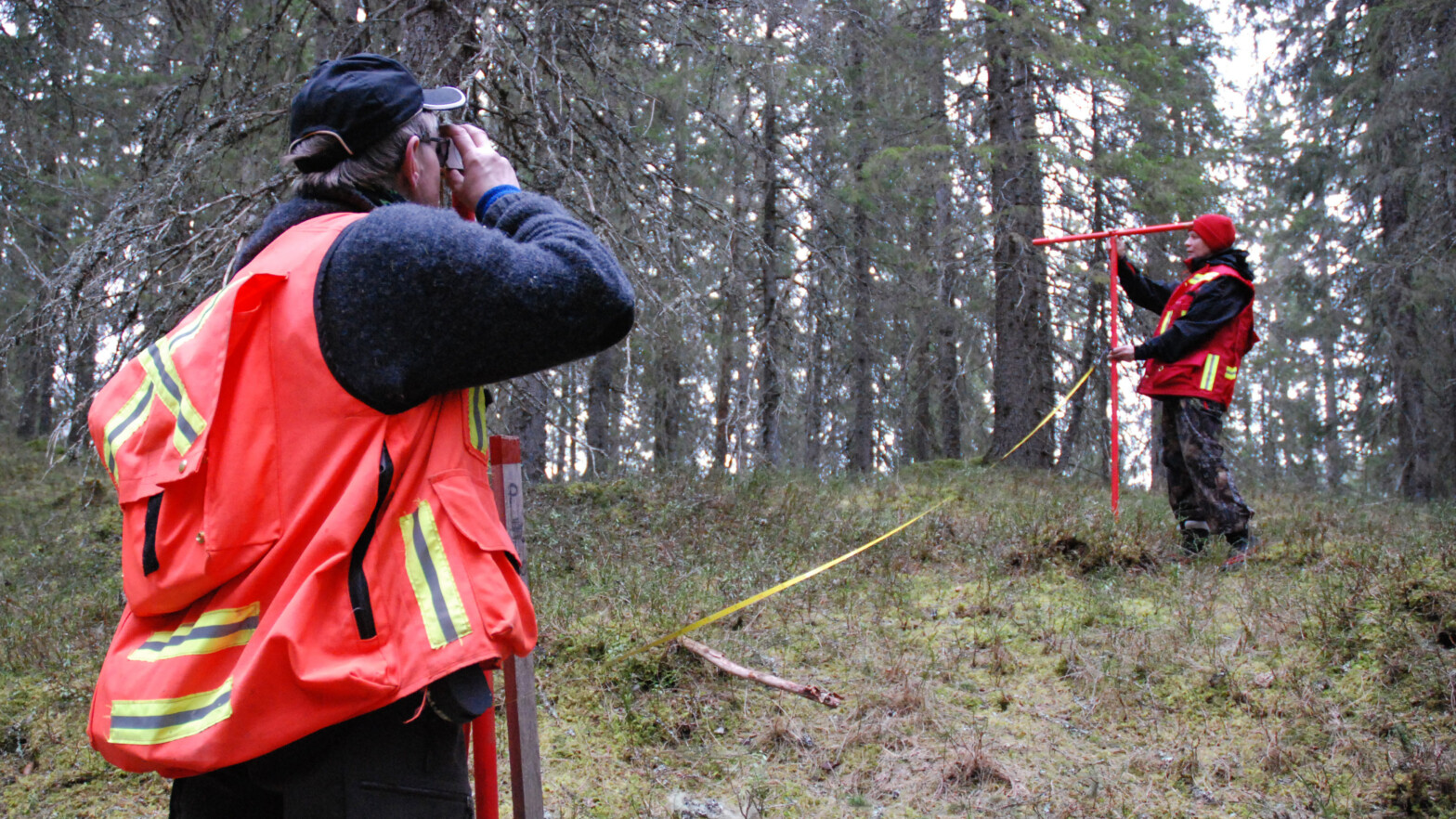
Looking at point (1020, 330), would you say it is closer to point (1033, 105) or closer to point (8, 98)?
point (1033, 105)

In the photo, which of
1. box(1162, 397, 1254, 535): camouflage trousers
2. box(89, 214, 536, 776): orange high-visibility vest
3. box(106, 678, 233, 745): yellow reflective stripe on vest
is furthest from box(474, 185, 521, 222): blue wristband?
box(1162, 397, 1254, 535): camouflage trousers

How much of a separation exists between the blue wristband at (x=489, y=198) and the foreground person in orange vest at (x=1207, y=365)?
484 cm

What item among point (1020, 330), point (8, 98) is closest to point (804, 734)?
point (1020, 330)

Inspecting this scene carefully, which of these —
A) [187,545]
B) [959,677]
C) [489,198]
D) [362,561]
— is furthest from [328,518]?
[959,677]

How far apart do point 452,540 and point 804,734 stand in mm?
2591

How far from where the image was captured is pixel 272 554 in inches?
52.2

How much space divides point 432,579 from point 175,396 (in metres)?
0.49

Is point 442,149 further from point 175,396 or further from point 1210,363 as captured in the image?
point 1210,363

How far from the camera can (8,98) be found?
7.71 metres

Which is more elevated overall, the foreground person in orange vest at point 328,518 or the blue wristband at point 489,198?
the blue wristband at point 489,198

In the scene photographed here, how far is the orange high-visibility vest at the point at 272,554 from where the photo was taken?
128 centimetres

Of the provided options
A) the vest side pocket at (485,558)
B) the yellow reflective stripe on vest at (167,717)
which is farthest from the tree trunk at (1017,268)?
the yellow reflective stripe on vest at (167,717)

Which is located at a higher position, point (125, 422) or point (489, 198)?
point (489, 198)

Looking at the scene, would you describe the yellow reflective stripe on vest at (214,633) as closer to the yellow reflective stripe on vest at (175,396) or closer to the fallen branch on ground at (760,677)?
the yellow reflective stripe on vest at (175,396)
